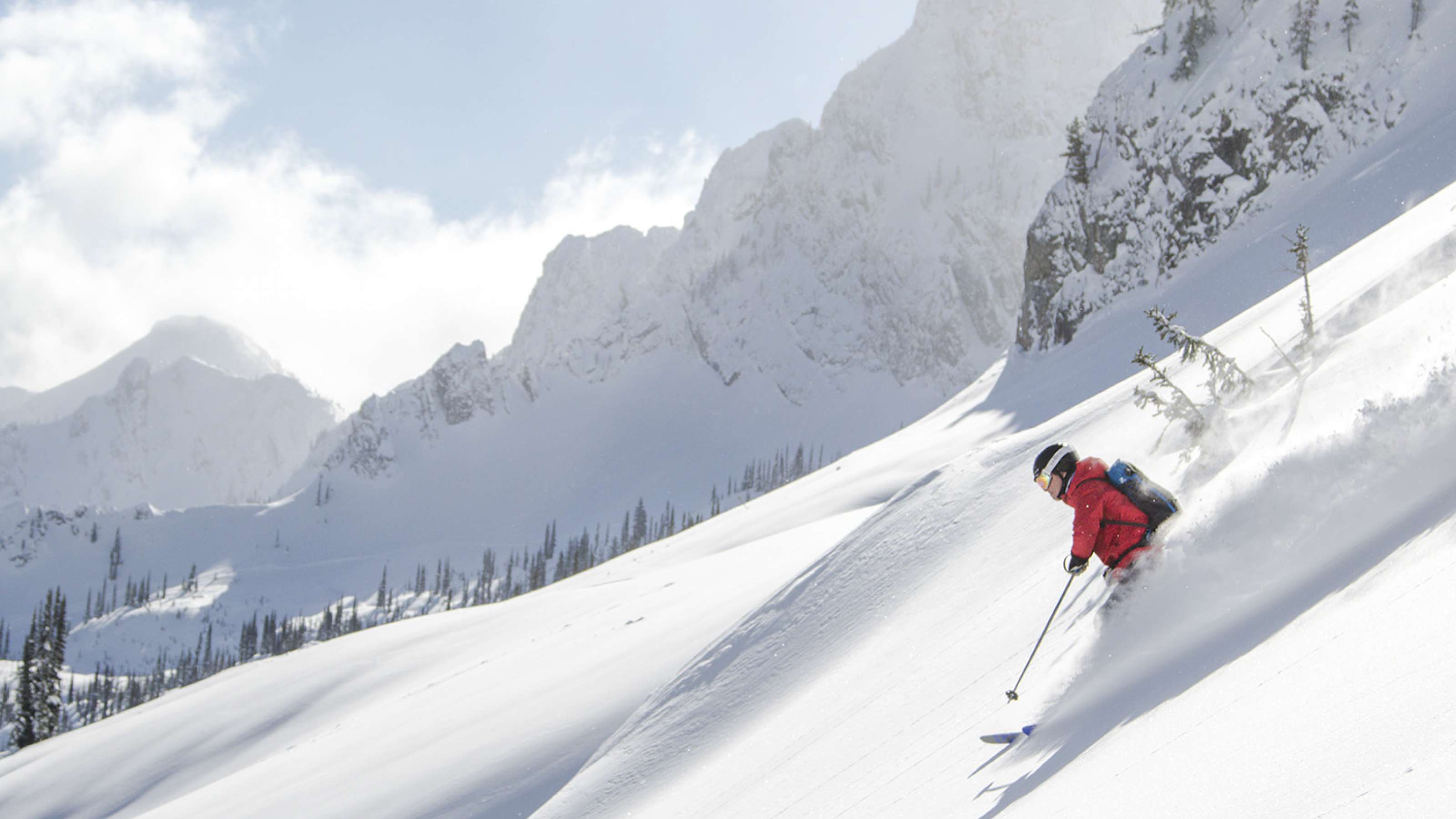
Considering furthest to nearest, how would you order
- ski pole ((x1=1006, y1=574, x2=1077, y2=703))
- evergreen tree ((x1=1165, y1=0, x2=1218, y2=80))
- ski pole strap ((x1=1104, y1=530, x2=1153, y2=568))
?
evergreen tree ((x1=1165, y1=0, x2=1218, y2=80)) < ski pole strap ((x1=1104, y1=530, x2=1153, y2=568)) < ski pole ((x1=1006, y1=574, x2=1077, y2=703))

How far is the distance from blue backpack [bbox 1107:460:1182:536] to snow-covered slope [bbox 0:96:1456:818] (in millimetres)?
287

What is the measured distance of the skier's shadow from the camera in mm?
5746

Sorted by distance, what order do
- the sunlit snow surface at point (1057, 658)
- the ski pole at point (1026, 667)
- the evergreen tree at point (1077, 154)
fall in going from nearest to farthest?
the sunlit snow surface at point (1057, 658) < the ski pole at point (1026, 667) < the evergreen tree at point (1077, 154)

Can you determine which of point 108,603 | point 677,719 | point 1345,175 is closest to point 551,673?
point 677,719

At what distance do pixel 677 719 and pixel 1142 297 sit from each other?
39.8 metres

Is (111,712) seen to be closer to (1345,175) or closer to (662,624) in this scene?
(662,624)

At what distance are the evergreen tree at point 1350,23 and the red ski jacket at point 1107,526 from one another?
136 feet

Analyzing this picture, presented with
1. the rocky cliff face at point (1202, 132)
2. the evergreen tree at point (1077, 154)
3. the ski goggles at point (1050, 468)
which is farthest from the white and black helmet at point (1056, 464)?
the evergreen tree at point (1077, 154)

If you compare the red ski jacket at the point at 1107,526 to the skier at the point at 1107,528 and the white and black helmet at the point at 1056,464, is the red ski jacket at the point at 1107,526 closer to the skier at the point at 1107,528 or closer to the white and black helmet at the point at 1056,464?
the skier at the point at 1107,528

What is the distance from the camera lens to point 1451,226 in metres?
9.77

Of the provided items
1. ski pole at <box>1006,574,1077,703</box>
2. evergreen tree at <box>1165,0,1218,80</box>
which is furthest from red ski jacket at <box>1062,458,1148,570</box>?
evergreen tree at <box>1165,0,1218,80</box>

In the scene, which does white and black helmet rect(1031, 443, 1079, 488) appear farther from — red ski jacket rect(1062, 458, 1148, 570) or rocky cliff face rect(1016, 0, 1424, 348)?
rocky cliff face rect(1016, 0, 1424, 348)

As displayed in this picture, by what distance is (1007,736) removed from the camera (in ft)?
23.7

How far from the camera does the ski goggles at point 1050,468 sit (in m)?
8.26
